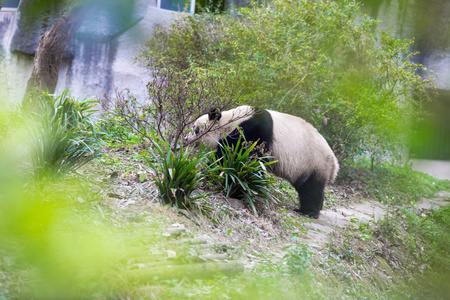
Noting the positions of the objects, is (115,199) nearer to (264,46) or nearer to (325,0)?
(264,46)

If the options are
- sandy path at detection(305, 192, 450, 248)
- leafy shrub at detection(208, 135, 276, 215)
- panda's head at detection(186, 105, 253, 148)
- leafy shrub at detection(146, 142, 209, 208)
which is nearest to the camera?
leafy shrub at detection(146, 142, 209, 208)

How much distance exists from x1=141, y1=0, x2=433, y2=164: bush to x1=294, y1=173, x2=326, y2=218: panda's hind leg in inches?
91.5

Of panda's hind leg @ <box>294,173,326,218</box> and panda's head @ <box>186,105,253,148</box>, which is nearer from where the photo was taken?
panda's head @ <box>186,105,253,148</box>

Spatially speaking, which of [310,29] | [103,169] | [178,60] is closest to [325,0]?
[310,29]

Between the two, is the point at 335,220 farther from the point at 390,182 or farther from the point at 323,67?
the point at 390,182

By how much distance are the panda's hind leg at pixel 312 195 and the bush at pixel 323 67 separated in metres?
2.33

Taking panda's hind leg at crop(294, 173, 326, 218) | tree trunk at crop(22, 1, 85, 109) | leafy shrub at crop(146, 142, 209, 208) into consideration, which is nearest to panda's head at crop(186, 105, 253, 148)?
leafy shrub at crop(146, 142, 209, 208)

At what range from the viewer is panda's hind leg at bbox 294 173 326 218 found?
20.7 ft

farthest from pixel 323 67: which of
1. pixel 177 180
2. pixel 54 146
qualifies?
pixel 54 146

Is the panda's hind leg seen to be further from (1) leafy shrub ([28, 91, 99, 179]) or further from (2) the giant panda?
(1) leafy shrub ([28, 91, 99, 179])

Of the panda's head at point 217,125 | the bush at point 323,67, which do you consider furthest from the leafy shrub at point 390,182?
the panda's head at point 217,125

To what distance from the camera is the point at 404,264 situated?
18.2 feet

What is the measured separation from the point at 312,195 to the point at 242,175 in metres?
1.48

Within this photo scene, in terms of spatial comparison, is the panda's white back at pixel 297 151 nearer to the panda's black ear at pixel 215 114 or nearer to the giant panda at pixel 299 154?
the giant panda at pixel 299 154
